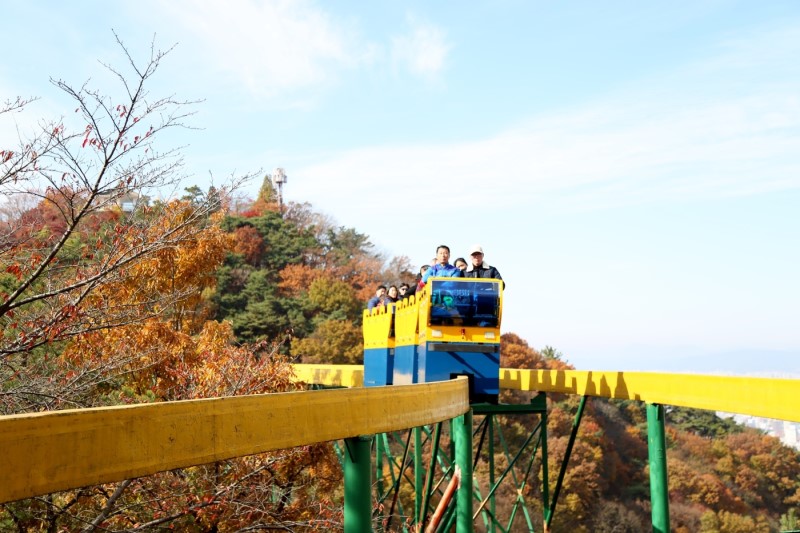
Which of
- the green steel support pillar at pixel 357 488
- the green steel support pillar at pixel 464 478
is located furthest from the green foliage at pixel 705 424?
the green steel support pillar at pixel 357 488

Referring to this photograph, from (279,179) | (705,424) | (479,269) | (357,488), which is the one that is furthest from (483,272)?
(279,179)

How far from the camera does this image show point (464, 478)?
896cm

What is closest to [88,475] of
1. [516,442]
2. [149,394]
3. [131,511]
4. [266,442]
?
[266,442]

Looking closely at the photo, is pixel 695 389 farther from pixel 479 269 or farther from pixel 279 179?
pixel 279 179

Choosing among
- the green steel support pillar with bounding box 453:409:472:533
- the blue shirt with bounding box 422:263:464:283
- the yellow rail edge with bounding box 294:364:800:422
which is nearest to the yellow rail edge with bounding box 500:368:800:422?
the yellow rail edge with bounding box 294:364:800:422

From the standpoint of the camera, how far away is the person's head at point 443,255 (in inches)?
483

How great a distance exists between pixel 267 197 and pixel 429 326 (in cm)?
6220

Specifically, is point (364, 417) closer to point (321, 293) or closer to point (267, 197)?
point (321, 293)

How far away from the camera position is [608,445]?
1709 inches

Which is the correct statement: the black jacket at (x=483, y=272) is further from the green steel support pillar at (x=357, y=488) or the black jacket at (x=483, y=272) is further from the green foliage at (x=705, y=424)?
the green foliage at (x=705, y=424)

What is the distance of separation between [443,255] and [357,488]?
7.31 metres

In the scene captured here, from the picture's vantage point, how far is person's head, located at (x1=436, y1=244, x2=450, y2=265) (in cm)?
1227

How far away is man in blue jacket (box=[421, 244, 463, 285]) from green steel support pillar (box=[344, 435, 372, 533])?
638cm

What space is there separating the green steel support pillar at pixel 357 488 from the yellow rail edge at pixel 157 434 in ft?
0.42
